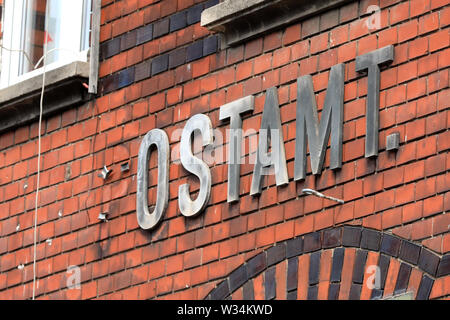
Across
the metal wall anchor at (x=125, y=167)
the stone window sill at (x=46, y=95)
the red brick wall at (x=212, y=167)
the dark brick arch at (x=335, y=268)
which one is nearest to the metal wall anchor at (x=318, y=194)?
the red brick wall at (x=212, y=167)

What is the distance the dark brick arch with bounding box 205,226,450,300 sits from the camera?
320 inches

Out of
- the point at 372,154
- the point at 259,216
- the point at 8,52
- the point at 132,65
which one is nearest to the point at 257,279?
the point at 259,216

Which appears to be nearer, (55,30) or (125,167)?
(125,167)

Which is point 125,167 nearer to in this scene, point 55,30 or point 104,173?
point 104,173

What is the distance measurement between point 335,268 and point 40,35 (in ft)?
13.2

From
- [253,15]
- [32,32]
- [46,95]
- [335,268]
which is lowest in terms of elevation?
[335,268]

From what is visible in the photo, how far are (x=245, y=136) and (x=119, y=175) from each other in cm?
123

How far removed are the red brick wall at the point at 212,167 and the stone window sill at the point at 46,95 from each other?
89mm

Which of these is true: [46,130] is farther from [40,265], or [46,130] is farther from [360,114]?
[360,114]

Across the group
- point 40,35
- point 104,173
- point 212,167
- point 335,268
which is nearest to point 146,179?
point 104,173

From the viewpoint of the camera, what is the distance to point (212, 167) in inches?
377

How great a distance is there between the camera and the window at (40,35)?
36.8 ft

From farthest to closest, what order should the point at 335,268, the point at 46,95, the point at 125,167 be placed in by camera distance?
1. the point at 46,95
2. the point at 125,167
3. the point at 335,268

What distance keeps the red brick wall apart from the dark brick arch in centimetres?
7
